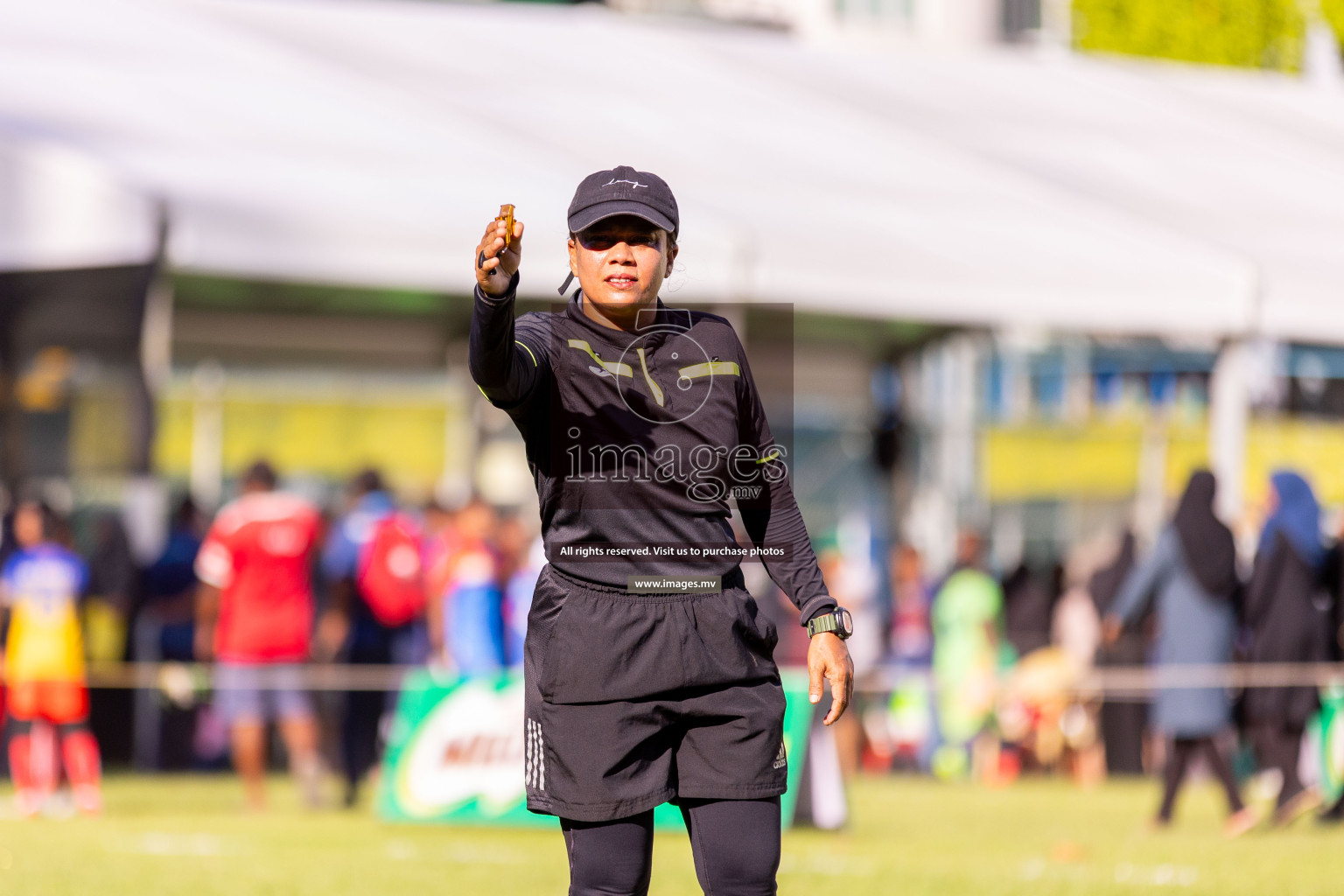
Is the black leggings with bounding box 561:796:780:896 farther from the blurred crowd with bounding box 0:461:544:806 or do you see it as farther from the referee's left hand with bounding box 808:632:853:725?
the blurred crowd with bounding box 0:461:544:806

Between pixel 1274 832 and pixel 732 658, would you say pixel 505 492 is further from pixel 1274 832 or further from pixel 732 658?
pixel 732 658

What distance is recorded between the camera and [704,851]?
4004 millimetres

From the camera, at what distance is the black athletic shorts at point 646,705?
3965mm

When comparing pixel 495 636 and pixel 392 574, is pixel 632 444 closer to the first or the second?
pixel 495 636

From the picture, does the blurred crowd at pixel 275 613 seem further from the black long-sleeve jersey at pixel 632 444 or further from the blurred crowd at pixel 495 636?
the black long-sleeve jersey at pixel 632 444

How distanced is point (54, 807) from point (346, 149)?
15.7 feet

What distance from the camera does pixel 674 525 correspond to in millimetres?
4062

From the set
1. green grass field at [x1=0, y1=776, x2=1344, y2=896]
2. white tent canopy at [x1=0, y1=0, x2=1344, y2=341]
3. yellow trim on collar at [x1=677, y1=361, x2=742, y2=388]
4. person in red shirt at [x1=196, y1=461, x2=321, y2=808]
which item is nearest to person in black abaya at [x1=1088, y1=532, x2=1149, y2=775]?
white tent canopy at [x1=0, y1=0, x2=1344, y2=341]

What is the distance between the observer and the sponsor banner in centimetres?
1062

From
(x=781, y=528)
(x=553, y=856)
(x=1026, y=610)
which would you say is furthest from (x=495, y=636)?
(x=781, y=528)

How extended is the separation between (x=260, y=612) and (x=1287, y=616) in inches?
241

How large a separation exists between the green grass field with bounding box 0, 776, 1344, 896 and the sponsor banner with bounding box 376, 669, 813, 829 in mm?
126

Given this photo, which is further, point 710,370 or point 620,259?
point 710,370

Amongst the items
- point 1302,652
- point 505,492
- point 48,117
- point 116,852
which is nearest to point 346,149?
point 48,117
